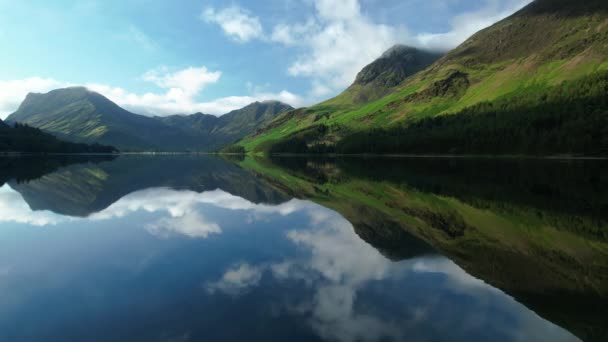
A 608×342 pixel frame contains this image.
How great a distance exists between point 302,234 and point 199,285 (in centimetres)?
979

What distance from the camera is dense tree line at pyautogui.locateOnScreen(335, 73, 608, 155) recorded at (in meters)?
117

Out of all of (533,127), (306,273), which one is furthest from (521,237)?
(533,127)

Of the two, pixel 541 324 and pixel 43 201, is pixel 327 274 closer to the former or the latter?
pixel 541 324

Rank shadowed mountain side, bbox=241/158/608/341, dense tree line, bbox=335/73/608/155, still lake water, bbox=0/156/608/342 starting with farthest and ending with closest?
dense tree line, bbox=335/73/608/155
shadowed mountain side, bbox=241/158/608/341
still lake water, bbox=0/156/608/342

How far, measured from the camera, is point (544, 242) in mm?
18094

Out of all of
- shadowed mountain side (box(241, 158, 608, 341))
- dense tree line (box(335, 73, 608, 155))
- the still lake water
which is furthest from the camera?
dense tree line (box(335, 73, 608, 155))

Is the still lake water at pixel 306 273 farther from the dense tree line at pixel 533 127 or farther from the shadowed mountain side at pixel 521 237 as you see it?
the dense tree line at pixel 533 127

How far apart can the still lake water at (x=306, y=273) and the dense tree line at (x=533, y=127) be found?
11827cm

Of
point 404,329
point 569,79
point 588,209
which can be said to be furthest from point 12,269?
point 569,79

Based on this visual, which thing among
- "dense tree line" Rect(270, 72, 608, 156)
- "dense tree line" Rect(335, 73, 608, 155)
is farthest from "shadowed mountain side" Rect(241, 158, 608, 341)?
"dense tree line" Rect(335, 73, 608, 155)

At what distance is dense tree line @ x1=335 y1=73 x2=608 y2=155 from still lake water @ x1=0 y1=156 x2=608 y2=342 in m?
118

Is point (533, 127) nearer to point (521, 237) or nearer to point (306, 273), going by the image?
point (521, 237)

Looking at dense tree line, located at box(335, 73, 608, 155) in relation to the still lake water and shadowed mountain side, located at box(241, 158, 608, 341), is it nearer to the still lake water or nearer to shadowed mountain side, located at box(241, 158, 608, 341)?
shadowed mountain side, located at box(241, 158, 608, 341)

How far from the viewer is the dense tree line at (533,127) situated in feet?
383
